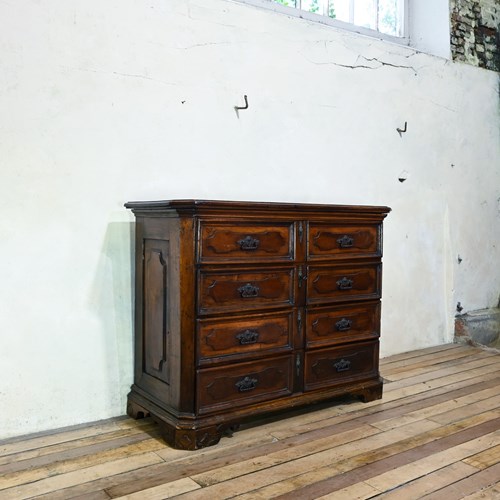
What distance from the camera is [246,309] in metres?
2.37

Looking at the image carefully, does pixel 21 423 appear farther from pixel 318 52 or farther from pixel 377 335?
pixel 318 52

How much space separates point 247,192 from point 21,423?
159cm

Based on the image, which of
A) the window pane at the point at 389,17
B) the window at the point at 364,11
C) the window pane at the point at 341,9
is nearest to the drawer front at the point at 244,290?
the window at the point at 364,11

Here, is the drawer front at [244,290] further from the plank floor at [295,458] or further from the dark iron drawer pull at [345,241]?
the plank floor at [295,458]

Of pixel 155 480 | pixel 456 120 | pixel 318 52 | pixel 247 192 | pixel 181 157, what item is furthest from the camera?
pixel 456 120

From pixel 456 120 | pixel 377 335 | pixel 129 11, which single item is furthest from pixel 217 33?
pixel 456 120

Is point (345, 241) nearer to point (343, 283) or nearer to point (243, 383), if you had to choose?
point (343, 283)

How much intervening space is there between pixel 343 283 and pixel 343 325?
8.3 inches

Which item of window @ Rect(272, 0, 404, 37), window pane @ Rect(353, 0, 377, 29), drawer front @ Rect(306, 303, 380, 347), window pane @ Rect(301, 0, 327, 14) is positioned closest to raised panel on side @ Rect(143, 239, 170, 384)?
drawer front @ Rect(306, 303, 380, 347)

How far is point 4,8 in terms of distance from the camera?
2.29 meters

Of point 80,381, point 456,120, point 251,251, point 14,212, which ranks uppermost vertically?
point 456,120

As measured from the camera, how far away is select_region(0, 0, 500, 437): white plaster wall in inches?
93.0

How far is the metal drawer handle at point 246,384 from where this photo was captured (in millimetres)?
2375

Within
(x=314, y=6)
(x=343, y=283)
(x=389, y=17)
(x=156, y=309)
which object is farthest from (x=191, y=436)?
(x=389, y=17)
